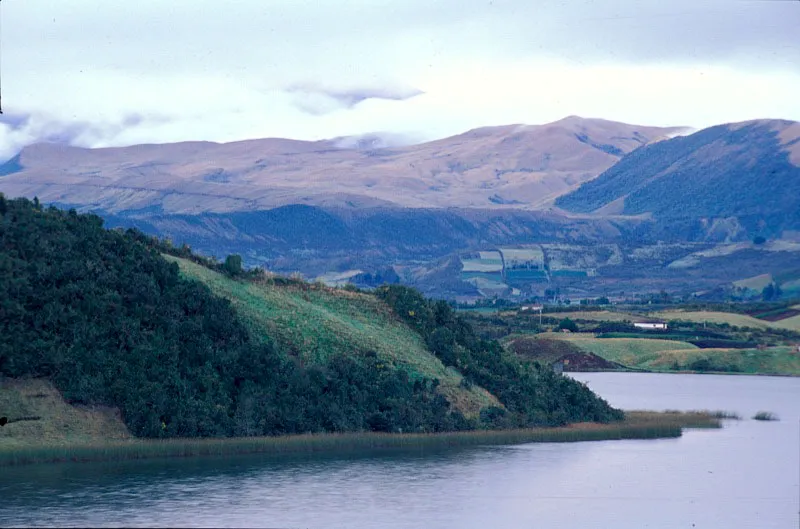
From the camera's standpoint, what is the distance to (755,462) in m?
59.4

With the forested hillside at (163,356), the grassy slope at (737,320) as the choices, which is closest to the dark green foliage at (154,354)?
the forested hillside at (163,356)

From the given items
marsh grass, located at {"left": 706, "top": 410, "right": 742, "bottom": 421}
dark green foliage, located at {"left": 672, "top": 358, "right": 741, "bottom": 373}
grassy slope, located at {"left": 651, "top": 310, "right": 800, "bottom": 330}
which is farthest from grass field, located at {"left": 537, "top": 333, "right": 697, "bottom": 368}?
marsh grass, located at {"left": 706, "top": 410, "right": 742, "bottom": 421}

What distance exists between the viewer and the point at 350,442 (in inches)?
2395

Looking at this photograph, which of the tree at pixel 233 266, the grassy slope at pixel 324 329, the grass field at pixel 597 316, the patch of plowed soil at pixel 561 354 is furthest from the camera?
the grass field at pixel 597 316

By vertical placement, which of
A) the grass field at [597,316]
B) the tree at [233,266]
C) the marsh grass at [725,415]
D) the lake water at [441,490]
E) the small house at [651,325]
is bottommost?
the marsh grass at [725,415]

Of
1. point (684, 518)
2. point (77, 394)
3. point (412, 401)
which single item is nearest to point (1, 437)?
point (77, 394)

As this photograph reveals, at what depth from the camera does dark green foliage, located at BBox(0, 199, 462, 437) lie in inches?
2269

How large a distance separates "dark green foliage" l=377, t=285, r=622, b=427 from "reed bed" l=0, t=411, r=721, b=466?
140 centimetres

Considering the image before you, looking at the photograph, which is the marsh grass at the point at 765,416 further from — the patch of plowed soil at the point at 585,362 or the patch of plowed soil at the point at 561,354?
the patch of plowed soil at the point at 585,362

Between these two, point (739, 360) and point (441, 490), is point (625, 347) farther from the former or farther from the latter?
point (441, 490)

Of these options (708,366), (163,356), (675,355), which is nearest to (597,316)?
(675,355)

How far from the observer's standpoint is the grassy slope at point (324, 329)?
6725 cm

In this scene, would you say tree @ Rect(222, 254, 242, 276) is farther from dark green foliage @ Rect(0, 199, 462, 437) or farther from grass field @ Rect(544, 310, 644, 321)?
grass field @ Rect(544, 310, 644, 321)

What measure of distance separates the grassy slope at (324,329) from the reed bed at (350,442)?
157 inches
